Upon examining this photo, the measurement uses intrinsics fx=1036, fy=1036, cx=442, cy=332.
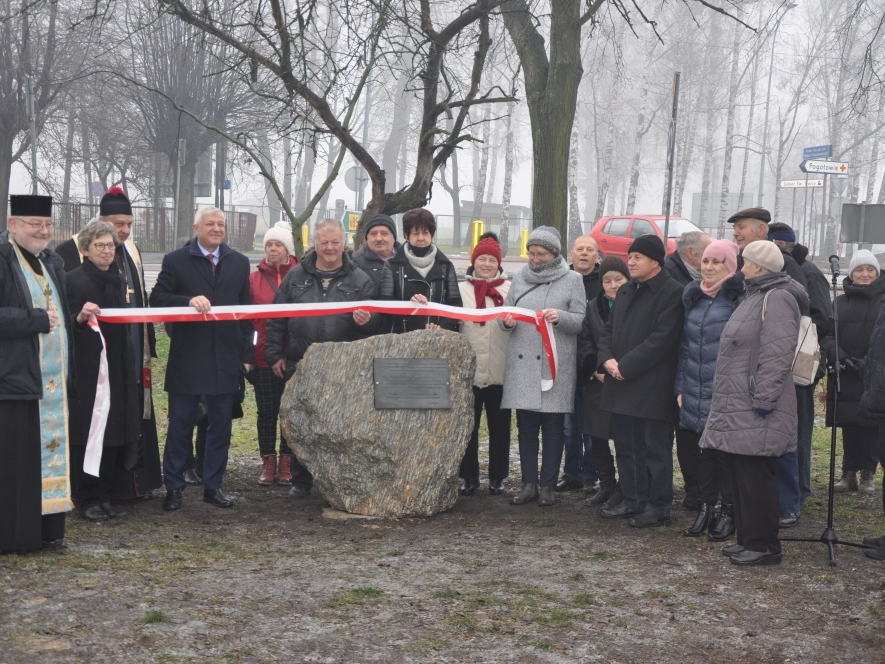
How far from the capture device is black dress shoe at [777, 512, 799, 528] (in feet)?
22.6

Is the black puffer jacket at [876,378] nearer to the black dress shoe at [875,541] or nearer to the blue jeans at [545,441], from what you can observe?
the black dress shoe at [875,541]

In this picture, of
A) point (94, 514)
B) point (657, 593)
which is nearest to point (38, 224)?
point (94, 514)

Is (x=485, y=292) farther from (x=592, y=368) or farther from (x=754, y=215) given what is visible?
(x=754, y=215)

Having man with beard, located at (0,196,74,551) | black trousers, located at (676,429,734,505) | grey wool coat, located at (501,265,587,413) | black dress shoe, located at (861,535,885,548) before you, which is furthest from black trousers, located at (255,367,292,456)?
black dress shoe, located at (861,535,885,548)

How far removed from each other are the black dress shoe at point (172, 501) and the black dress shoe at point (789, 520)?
13.5ft

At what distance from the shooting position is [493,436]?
25.8ft

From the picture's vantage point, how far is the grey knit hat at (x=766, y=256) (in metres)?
5.93

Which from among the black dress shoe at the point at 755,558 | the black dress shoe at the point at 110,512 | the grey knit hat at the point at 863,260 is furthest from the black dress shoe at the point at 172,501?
the grey knit hat at the point at 863,260

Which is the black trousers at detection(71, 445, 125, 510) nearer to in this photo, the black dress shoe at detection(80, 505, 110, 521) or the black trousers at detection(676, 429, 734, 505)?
the black dress shoe at detection(80, 505, 110, 521)

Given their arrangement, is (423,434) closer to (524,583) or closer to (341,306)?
(341,306)

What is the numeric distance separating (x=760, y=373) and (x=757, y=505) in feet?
2.54

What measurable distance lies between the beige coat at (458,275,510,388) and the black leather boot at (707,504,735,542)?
6.08ft

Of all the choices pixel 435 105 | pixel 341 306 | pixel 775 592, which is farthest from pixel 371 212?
pixel 775 592

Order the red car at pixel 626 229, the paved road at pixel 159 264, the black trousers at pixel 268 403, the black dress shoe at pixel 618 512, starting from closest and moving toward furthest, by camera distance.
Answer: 1. the black dress shoe at pixel 618 512
2. the black trousers at pixel 268 403
3. the paved road at pixel 159 264
4. the red car at pixel 626 229
